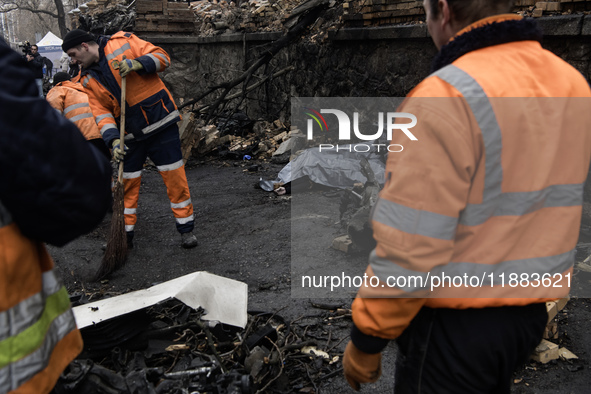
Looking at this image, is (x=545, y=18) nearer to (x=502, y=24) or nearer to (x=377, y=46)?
(x=377, y=46)

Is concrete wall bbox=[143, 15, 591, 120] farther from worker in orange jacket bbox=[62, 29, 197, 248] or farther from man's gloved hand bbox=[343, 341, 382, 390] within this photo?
man's gloved hand bbox=[343, 341, 382, 390]

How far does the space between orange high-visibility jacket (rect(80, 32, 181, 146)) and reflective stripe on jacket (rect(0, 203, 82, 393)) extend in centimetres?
384

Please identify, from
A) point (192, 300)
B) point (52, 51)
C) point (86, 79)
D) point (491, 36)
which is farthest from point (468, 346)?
point (52, 51)

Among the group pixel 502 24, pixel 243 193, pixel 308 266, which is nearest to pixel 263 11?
pixel 243 193

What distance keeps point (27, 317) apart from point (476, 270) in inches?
42.8

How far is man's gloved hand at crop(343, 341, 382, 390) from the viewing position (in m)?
1.45

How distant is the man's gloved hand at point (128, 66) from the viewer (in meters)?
4.59

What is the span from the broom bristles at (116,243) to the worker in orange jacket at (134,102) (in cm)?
38

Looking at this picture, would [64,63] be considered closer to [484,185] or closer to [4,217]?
[4,217]

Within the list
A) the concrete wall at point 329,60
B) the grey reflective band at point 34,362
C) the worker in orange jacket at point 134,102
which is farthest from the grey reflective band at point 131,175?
the concrete wall at point 329,60

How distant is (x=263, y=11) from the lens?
1132 cm

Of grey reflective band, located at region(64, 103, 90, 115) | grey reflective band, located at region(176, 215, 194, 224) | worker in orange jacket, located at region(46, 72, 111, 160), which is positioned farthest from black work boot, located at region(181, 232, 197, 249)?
grey reflective band, located at region(64, 103, 90, 115)

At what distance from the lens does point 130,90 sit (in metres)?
4.82

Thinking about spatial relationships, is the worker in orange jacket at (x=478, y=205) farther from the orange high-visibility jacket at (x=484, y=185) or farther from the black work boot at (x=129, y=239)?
the black work boot at (x=129, y=239)
